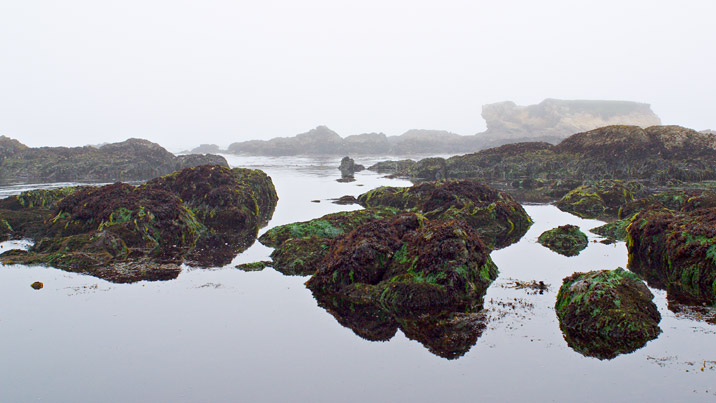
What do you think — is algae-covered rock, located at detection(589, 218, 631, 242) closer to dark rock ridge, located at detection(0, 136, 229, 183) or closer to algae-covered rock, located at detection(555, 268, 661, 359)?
algae-covered rock, located at detection(555, 268, 661, 359)

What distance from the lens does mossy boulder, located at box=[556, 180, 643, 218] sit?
17.9m

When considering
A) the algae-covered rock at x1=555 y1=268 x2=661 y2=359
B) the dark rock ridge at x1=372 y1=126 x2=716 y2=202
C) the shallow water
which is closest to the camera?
the shallow water

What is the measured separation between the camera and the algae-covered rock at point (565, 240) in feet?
38.2

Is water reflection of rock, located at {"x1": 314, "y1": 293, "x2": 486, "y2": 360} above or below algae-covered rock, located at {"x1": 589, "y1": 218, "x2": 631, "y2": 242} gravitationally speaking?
above

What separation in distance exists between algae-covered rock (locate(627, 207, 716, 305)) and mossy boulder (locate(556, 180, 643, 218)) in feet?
23.5

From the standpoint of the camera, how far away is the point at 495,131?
11194cm

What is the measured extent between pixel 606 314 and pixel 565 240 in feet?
19.5

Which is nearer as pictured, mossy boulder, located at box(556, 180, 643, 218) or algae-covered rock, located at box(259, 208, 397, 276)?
algae-covered rock, located at box(259, 208, 397, 276)

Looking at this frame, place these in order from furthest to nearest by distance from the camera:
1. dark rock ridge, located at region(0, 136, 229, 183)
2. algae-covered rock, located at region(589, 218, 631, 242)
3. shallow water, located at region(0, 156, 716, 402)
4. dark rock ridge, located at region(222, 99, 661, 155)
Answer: dark rock ridge, located at region(222, 99, 661, 155), dark rock ridge, located at region(0, 136, 229, 183), algae-covered rock, located at region(589, 218, 631, 242), shallow water, located at region(0, 156, 716, 402)

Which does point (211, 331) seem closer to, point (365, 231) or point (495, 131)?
point (365, 231)

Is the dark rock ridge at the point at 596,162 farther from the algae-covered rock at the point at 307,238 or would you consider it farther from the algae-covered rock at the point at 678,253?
the algae-covered rock at the point at 678,253

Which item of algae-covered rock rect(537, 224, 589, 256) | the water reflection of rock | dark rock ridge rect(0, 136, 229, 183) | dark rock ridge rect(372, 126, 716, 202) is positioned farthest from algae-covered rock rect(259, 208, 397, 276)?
dark rock ridge rect(0, 136, 229, 183)

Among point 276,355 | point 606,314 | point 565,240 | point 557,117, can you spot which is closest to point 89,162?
point 565,240

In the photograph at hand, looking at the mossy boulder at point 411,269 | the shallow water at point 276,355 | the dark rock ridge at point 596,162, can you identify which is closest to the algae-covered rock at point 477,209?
the mossy boulder at point 411,269
